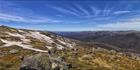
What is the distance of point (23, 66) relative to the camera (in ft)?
149

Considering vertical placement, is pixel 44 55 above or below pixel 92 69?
above

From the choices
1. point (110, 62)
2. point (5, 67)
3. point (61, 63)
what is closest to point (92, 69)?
point (61, 63)

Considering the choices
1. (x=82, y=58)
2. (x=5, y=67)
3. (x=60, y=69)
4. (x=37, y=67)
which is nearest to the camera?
(x=37, y=67)

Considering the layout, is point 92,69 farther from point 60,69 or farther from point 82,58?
point 82,58

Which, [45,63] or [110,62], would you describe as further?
[110,62]

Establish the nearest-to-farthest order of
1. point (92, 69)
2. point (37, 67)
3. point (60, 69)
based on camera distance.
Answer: point (37, 67) < point (60, 69) < point (92, 69)

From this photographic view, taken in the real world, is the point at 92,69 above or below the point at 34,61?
below

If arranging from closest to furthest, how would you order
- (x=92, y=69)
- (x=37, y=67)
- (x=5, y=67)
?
(x=37, y=67)
(x=5, y=67)
(x=92, y=69)

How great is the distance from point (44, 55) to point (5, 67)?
15.8 metres

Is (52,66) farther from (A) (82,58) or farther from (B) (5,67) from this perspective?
(A) (82,58)

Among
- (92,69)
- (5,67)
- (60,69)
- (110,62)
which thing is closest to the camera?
(60,69)

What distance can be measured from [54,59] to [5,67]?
1579 cm

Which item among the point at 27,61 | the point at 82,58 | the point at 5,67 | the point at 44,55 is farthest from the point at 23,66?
the point at 82,58

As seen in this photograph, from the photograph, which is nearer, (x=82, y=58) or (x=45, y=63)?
(x=45, y=63)
